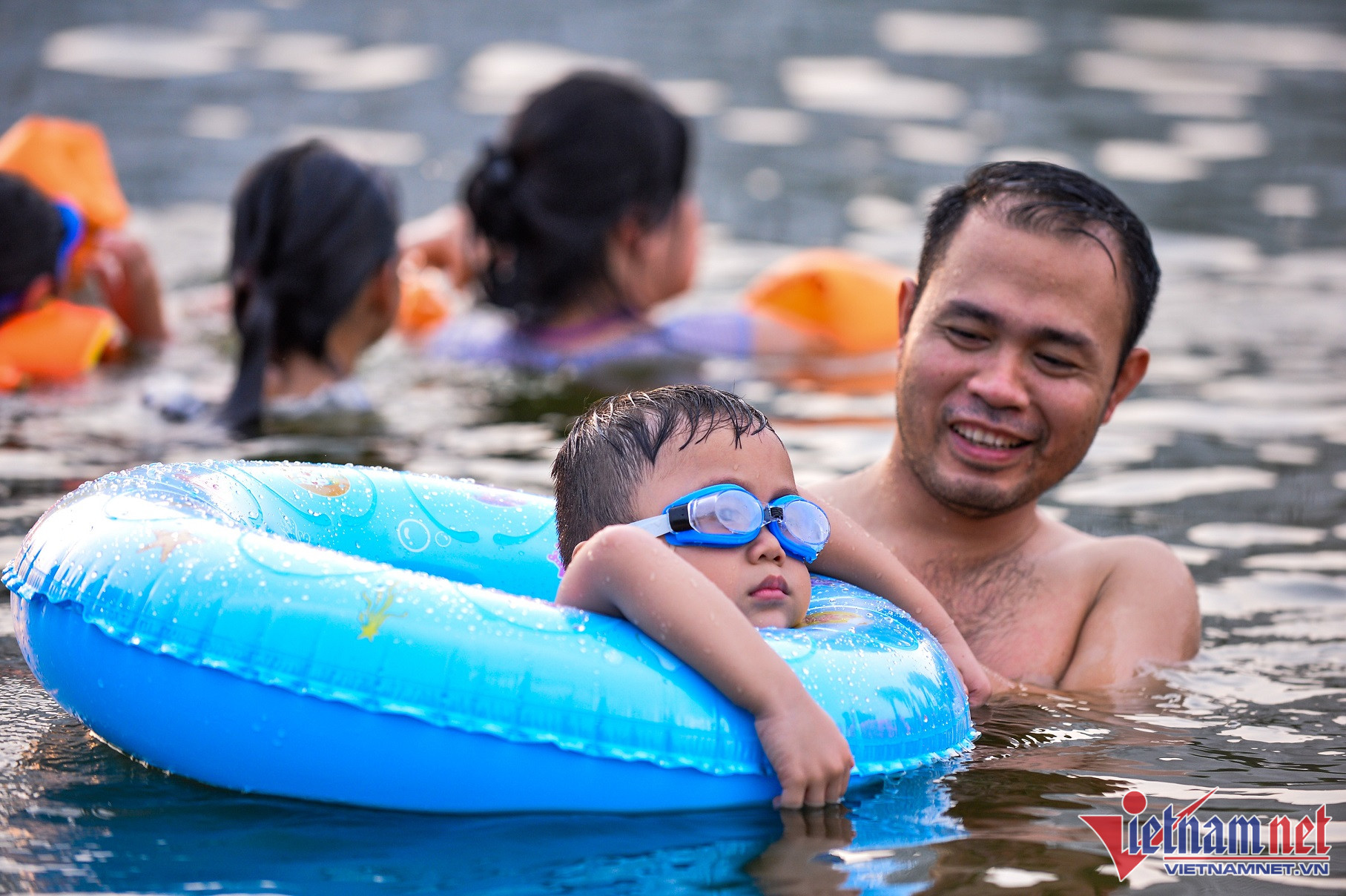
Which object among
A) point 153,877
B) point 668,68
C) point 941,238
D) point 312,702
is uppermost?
point 668,68

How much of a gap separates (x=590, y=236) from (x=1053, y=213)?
3.72m

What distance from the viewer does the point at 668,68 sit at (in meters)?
15.1

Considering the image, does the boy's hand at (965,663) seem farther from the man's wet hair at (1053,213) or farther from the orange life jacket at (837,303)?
the orange life jacket at (837,303)

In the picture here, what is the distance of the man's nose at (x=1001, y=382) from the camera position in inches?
149

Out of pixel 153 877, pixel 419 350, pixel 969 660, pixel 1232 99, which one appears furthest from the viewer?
pixel 1232 99

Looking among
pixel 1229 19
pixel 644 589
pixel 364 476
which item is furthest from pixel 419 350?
pixel 1229 19

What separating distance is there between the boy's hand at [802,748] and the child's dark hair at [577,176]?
466cm

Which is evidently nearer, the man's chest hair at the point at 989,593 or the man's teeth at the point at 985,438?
the man's teeth at the point at 985,438

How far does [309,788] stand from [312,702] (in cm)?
19

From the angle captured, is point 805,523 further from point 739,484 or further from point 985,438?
point 985,438

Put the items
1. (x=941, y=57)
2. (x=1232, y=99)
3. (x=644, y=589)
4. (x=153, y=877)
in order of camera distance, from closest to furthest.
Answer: (x=153, y=877), (x=644, y=589), (x=1232, y=99), (x=941, y=57)

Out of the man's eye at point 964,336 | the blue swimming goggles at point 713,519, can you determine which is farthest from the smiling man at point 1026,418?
the blue swimming goggles at point 713,519

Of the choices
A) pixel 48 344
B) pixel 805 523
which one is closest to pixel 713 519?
pixel 805 523

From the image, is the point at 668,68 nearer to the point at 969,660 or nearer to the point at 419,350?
the point at 419,350
